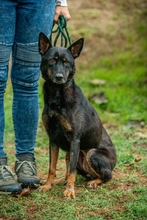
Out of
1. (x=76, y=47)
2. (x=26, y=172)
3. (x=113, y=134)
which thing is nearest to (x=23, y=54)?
(x=76, y=47)

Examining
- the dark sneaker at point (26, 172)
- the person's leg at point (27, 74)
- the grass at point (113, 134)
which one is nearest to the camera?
the grass at point (113, 134)

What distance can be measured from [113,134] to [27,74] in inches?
101

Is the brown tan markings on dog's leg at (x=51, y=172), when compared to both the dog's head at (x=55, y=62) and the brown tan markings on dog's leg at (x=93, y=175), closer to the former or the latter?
the brown tan markings on dog's leg at (x=93, y=175)

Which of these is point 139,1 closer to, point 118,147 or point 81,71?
point 81,71

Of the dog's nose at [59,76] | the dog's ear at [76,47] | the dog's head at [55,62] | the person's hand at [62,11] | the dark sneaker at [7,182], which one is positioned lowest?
the dark sneaker at [7,182]

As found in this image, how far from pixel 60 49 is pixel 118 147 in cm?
191

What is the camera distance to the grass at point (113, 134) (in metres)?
3.77

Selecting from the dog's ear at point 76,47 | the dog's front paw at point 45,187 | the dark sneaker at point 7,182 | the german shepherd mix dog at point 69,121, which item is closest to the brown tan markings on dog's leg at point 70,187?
the german shepherd mix dog at point 69,121

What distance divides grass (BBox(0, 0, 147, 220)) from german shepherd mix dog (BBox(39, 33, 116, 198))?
0.56 feet

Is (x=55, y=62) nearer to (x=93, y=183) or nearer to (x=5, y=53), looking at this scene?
(x=5, y=53)

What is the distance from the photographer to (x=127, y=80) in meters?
9.09

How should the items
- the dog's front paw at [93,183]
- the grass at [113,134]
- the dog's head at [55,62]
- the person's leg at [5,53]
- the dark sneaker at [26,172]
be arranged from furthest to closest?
the dog's front paw at [93,183], the dark sneaker at [26,172], the dog's head at [55,62], the person's leg at [5,53], the grass at [113,134]

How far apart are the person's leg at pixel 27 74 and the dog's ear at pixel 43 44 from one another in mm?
44

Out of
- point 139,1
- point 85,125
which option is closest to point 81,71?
point 139,1
